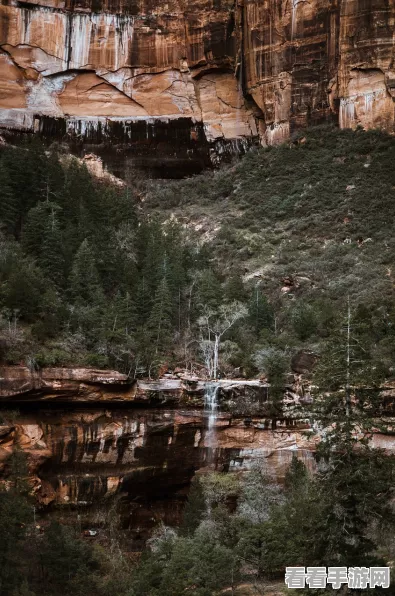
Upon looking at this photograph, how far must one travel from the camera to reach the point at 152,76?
3014 inches

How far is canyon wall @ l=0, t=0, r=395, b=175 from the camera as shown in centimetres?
7388

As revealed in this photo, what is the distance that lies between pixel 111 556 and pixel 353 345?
15.6m

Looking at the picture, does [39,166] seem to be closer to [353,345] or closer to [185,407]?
[185,407]

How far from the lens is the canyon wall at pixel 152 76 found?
73875 millimetres

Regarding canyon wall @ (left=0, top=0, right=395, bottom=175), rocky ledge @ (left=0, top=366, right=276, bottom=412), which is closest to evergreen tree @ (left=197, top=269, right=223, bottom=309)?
rocky ledge @ (left=0, top=366, right=276, bottom=412)

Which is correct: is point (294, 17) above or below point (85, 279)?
above

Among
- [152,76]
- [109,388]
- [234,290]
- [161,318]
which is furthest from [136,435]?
[152,76]

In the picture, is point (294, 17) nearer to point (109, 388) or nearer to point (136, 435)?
point (109, 388)

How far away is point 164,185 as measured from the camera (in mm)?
74688

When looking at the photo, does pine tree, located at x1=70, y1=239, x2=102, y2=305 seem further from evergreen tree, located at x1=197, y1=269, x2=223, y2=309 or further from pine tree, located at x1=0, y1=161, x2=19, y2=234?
evergreen tree, located at x1=197, y1=269, x2=223, y2=309

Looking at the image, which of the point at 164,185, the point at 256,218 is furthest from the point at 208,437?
the point at 164,185

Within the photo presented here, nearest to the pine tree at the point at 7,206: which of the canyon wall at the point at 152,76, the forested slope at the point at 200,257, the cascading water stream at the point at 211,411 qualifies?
the forested slope at the point at 200,257
